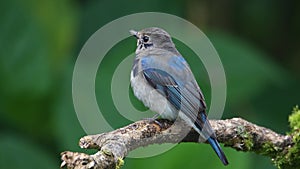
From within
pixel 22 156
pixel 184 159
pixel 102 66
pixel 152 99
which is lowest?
pixel 184 159

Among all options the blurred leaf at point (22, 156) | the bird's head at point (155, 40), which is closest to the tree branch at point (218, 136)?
the bird's head at point (155, 40)

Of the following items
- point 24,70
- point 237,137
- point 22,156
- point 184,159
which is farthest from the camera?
point 24,70

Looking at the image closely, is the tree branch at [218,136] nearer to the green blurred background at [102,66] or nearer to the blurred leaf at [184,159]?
the blurred leaf at [184,159]

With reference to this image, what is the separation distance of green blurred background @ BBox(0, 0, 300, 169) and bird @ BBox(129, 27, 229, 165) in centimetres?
72

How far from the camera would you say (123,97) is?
557 centimetres

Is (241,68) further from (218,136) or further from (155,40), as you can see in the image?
(218,136)

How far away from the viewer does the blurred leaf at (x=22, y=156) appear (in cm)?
597

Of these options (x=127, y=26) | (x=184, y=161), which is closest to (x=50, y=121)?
(x=127, y=26)

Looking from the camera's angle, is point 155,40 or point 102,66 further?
point 102,66

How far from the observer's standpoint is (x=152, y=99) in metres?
4.54

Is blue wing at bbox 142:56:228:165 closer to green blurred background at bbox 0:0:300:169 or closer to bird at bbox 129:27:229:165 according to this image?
bird at bbox 129:27:229:165

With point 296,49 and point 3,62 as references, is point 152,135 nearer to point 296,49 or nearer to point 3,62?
point 3,62

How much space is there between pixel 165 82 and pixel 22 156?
191cm

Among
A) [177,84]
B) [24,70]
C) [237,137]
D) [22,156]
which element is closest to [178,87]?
[177,84]
